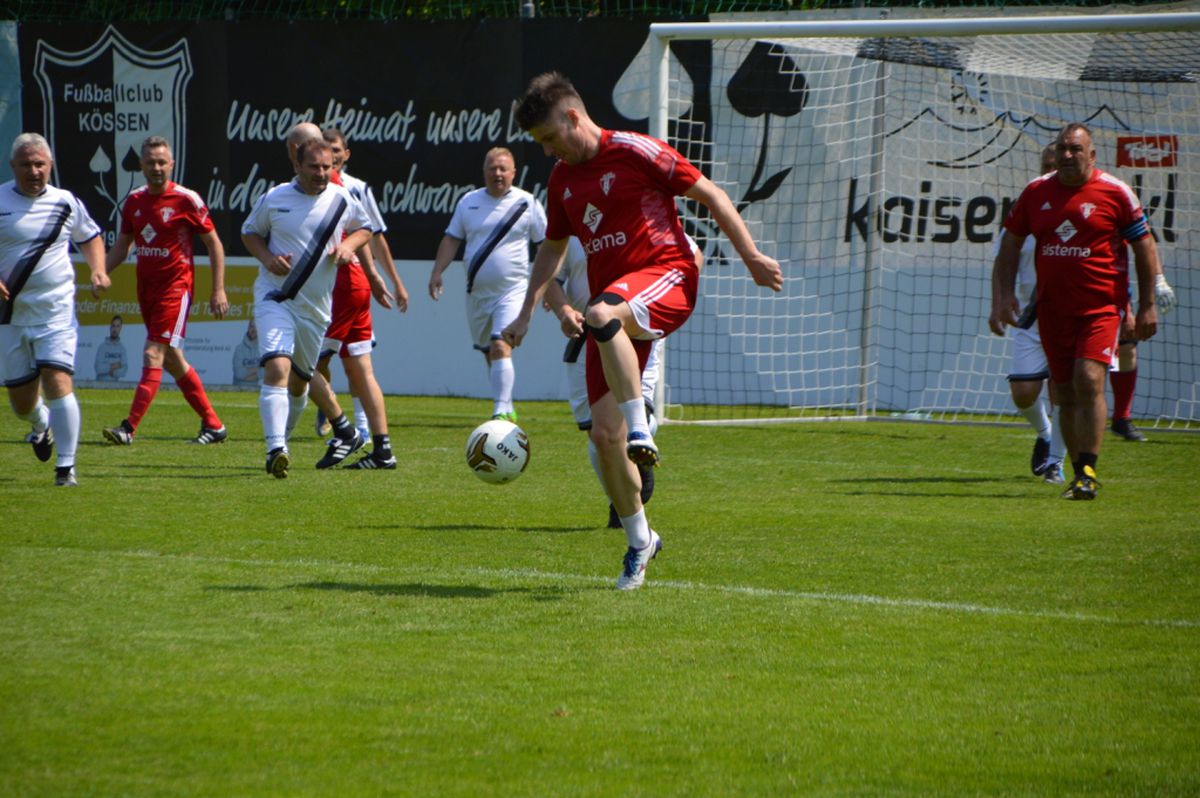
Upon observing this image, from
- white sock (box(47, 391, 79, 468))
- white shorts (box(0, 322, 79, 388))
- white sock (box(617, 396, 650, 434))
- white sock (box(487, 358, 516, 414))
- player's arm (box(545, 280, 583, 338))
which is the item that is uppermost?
player's arm (box(545, 280, 583, 338))

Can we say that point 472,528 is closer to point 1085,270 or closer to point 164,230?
point 1085,270

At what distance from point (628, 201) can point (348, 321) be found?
5.48 metres

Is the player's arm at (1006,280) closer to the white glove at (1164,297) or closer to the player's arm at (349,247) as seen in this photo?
the white glove at (1164,297)

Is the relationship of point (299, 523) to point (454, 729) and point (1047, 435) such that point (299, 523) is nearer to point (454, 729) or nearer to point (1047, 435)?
point (454, 729)

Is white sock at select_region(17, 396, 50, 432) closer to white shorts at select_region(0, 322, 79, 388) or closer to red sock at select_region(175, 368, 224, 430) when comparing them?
white shorts at select_region(0, 322, 79, 388)

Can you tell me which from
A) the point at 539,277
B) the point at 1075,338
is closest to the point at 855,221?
the point at 1075,338

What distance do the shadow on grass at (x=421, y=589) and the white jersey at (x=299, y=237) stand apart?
13.6 ft

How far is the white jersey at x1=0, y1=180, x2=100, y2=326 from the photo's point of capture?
9570mm

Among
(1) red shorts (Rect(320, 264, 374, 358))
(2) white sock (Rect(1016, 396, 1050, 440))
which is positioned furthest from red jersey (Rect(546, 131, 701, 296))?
(2) white sock (Rect(1016, 396, 1050, 440))

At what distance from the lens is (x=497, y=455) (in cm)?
790

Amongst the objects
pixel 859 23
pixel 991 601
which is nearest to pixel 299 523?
pixel 991 601

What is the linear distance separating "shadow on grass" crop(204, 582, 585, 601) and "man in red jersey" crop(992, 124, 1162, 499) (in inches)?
171

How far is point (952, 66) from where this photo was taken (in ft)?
52.0

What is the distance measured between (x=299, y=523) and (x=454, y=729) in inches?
161
